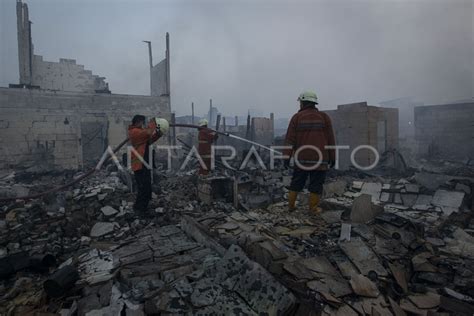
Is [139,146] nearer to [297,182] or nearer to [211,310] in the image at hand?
[297,182]

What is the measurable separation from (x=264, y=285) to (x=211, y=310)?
1.58 ft

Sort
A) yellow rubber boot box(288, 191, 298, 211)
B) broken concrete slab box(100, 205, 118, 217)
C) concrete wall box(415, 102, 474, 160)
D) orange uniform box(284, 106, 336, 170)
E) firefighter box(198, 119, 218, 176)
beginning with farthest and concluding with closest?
concrete wall box(415, 102, 474, 160) < firefighter box(198, 119, 218, 176) < broken concrete slab box(100, 205, 118, 217) < yellow rubber boot box(288, 191, 298, 211) < orange uniform box(284, 106, 336, 170)

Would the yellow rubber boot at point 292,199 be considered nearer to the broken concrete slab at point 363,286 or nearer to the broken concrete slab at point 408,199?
the broken concrete slab at point 363,286

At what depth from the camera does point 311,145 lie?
15.3ft

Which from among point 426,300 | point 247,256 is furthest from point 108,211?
point 426,300

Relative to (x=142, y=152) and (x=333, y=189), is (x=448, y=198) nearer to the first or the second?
(x=333, y=189)

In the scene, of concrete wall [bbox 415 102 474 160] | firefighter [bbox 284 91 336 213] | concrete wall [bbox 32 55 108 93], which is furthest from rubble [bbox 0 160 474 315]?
concrete wall [bbox 32 55 108 93]

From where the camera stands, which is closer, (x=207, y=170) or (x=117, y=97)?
(x=207, y=170)

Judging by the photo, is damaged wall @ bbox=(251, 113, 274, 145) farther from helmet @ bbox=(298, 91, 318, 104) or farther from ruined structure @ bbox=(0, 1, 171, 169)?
helmet @ bbox=(298, 91, 318, 104)

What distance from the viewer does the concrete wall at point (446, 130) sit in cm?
1323

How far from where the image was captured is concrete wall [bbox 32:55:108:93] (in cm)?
1778

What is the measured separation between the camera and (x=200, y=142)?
872 cm

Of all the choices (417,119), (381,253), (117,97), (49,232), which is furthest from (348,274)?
(417,119)

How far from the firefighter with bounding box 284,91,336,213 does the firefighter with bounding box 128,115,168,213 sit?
8.17ft
